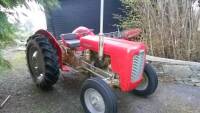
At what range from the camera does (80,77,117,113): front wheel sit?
2.58 m

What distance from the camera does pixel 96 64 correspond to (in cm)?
327

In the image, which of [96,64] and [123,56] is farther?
[96,64]

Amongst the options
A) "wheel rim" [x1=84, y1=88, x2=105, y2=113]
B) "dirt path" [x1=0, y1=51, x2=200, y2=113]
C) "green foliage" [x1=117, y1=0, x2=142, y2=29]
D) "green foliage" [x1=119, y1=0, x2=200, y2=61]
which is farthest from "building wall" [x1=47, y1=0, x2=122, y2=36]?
"wheel rim" [x1=84, y1=88, x2=105, y2=113]

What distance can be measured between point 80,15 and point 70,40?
2.14 metres

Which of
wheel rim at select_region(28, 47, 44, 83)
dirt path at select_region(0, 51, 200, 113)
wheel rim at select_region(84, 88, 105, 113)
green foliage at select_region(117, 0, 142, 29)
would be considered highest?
green foliage at select_region(117, 0, 142, 29)

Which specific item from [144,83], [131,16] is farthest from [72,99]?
[131,16]

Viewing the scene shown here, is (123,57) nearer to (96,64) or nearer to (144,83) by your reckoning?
(96,64)

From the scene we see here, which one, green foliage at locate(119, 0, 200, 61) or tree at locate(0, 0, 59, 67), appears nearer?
tree at locate(0, 0, 59, 67)

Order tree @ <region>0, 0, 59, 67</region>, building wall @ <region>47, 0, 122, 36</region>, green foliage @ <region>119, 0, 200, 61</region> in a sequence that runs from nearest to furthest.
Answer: tree @ <region>0, 0, 59, 67</region> < green foliage @ <region>119, 0, 200, 61</region> < building wall @ <region>47, 0, 122, 36</region>

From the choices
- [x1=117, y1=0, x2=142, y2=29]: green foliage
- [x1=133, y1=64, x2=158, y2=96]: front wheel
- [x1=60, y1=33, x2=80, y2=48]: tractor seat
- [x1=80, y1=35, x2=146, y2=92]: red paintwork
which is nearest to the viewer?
[x1=80, y1=35, x2=146, y2=92]: red paintwork

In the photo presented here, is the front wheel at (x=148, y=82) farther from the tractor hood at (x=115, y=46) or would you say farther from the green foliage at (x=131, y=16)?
the green foliage at (x=131, y=16)

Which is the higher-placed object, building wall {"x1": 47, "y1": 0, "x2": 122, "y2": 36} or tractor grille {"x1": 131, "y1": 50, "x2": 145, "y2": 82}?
building wall {"x1": 47, "y1": 0, "x2": 122, "y2": 36}

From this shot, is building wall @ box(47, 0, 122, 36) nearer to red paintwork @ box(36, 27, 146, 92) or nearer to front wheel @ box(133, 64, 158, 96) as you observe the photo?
front wheel @ box(133, 64, 158, 96)

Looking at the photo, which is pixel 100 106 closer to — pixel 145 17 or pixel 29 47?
pixel 29 47
